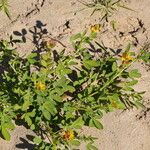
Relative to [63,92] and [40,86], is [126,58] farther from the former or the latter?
[40,86]

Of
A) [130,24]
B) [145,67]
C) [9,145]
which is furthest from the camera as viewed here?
[130,24]

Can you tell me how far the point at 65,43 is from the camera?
3.33 m

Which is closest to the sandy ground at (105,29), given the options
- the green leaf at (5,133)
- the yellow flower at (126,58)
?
the green leaf at (5,133)

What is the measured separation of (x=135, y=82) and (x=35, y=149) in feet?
2.66

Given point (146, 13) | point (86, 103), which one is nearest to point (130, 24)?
point (146, 13)

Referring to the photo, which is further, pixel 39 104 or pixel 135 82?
pixel 135 82

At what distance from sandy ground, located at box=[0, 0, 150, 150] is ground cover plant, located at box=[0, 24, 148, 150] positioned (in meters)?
0.09

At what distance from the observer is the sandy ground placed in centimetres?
290

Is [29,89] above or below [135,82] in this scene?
above

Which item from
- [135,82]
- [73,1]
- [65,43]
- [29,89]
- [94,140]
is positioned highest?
[73,1]

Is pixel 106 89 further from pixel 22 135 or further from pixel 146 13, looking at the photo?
pixel 146 13

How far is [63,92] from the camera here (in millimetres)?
A: 2791

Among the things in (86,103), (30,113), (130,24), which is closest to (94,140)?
(86,103)

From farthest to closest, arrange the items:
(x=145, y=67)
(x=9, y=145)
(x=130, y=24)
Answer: (x=130, y=24) < (x=145, y=67) < (x=9, y=145)
